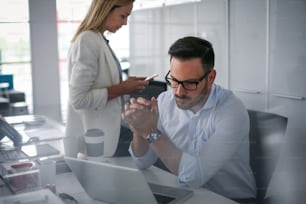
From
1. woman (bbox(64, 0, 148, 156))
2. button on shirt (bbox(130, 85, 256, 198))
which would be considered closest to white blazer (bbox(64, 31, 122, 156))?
→ woman (bbox(64, 0, 148, 156))

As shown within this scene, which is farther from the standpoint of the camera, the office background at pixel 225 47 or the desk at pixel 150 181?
the desk at pixel 150 181

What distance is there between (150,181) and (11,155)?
317 millimetres

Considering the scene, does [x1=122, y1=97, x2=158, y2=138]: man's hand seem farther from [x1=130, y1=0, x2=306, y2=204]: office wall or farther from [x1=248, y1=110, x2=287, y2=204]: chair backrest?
[x1=248, y1=110, x2=287, y2=204]: chair backrest

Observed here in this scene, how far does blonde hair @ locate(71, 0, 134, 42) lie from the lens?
68cm

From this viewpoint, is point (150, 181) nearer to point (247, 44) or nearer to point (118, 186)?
point (118, 186)

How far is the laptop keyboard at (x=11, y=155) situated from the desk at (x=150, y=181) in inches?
3.8

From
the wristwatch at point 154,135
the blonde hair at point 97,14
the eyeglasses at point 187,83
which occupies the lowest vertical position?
the wristwatch at point 154,135

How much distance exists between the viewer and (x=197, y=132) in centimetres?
78

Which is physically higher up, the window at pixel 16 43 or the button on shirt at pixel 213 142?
the window at pixel 16 43

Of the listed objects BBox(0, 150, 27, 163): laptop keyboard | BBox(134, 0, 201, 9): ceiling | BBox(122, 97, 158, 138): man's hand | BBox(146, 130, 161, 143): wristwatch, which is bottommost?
BBox(0, 150, 27, 163): laptop keyboard

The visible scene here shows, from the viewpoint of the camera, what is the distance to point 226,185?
2.62 ft

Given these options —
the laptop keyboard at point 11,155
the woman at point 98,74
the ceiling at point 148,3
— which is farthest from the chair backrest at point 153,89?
the laptop keyboard at point 11,155

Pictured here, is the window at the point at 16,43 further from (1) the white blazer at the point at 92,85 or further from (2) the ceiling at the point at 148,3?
(2) the ceiling at the point at 148,3

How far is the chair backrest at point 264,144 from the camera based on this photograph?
0.76m
